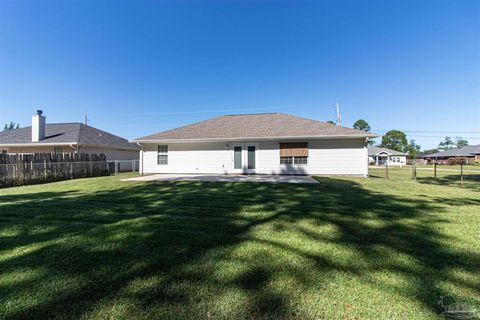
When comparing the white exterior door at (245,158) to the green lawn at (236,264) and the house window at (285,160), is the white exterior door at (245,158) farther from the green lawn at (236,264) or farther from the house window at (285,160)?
the green lawn at (236,264)

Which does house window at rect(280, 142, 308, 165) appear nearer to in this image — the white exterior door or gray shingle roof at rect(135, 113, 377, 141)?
gray shingle roof at rect(135, 113, 377, 141)

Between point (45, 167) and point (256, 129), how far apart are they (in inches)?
453

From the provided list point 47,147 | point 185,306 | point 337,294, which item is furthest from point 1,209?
point 47,147

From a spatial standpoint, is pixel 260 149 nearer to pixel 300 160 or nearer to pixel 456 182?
pixel 300 160

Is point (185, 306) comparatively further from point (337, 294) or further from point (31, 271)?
point (31, 271)

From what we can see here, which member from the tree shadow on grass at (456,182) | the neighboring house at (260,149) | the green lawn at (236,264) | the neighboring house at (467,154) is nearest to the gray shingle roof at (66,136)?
the neighboring house at (260,149)

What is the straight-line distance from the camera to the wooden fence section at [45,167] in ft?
32.8

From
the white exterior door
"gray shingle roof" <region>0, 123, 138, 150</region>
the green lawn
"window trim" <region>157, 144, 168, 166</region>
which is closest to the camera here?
the green lawn

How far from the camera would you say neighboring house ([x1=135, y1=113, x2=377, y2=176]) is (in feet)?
41.9

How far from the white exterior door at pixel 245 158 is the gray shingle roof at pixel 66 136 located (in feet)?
36.4

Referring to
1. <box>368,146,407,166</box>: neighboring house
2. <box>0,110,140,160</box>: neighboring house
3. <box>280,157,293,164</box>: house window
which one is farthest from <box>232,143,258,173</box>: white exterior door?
<box>368,146,407,166</box>: neighboring house

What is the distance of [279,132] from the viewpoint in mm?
13422

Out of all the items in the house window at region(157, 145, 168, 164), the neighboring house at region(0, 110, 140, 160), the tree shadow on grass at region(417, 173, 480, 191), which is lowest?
the tree shadow on grass at region(417, 173, 480, 191)

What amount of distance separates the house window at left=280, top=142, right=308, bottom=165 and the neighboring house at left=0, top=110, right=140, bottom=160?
1397 centimetres
